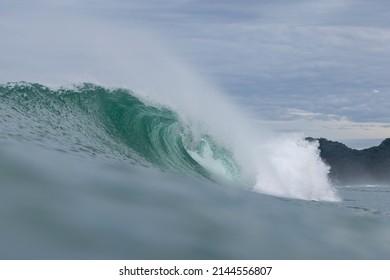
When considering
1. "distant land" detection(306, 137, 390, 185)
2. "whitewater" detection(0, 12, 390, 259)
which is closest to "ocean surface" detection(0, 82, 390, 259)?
"whitewater" detection(0, 12, 390, 259)

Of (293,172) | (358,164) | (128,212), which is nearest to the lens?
(128,212)

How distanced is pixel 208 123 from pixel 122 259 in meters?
14.3

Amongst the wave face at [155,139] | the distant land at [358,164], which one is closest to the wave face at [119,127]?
the wave face at [155,139]

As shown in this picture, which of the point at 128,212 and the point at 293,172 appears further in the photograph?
Answer: the point at 293,172

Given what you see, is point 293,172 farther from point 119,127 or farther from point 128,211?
point 128,211

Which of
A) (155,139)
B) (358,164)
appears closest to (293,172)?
(155,139)

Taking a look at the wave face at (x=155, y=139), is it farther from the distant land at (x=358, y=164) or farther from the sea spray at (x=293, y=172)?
the distant land at (x=358, y=164)

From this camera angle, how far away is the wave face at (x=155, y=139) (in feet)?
43.1

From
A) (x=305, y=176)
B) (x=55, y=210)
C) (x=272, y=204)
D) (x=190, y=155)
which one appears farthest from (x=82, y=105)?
(x=55, y=210)

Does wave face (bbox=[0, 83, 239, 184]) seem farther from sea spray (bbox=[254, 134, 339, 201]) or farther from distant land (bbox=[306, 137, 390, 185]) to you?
distant land (bbox=[306, 137, 390, 185])

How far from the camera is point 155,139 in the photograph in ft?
52.9

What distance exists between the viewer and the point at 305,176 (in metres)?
18.7
